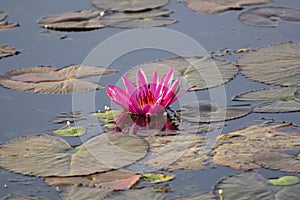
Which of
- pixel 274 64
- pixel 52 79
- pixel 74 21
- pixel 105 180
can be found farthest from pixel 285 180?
pixel 74 21

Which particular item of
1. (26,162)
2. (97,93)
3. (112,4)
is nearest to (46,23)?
(112,4)

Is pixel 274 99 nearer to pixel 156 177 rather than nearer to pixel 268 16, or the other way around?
pixel 156 177

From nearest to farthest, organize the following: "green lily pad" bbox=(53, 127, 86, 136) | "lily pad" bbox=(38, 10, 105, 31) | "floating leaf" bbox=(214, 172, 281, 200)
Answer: "floating leaf" bbox=(214, 172, 281, 200)
"green lily pad" bbox=(53, 127, 86, 136)
"lily pad" bbox=(38, 10, 105, 31)

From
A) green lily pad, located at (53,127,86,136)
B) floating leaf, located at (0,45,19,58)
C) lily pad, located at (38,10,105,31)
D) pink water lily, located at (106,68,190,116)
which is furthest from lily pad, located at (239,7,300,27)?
green lily pad, located at (53,127,86,136)

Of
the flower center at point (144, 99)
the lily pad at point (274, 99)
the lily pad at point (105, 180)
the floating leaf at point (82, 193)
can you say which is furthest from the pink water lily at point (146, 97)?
the floating leaf at point (82, 193)

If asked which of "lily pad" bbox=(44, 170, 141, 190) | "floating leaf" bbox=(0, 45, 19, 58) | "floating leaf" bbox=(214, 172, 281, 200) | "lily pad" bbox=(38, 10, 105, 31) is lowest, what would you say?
"floating leaf" bbox=(214, 172, 281, 200)

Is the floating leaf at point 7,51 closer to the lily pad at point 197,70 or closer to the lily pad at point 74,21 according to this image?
the lily pad at point 74,21

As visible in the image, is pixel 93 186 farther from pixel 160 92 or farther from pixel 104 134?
pixel 160 92

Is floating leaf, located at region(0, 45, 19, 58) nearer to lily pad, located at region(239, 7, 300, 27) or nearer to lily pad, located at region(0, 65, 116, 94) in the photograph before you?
lily pad, located at region(0, 65, 116, 94)
